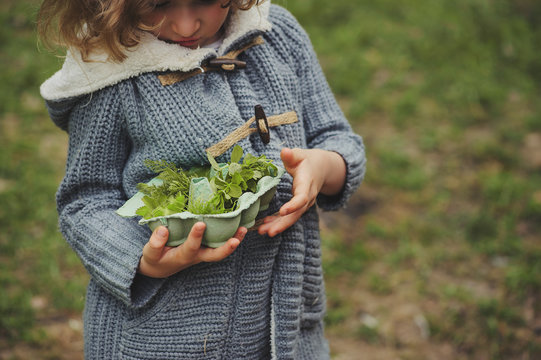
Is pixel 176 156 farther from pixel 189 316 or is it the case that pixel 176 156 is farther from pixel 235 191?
pixel 189 316

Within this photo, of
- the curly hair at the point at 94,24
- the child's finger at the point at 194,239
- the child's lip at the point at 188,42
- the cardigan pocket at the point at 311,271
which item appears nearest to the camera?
the child's finger at the point at 194,239

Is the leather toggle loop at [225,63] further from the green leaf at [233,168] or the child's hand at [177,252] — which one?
the child's hand at [177,252]

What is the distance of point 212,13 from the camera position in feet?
4.34

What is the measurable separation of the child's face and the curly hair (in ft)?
0.09

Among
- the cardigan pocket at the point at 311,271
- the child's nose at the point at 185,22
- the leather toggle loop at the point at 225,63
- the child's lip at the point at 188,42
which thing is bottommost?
the cardigan pocket at the point at 311,271

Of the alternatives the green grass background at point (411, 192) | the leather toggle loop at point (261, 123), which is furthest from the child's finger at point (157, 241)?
the green grass background at point (411, 192)

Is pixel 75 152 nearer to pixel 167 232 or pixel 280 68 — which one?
pixel 167 232

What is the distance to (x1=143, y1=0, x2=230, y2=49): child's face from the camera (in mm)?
1274

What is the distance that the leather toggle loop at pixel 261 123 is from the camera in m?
1.37

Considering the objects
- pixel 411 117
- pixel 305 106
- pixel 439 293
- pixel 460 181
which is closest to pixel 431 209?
pixel 460 181

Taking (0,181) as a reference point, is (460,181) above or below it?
below

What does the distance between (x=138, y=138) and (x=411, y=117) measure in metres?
3.07

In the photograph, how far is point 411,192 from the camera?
3.54m

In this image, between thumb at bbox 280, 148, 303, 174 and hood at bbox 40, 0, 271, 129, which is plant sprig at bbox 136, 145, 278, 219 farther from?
hood at bbox 40, 0, 271, 129
